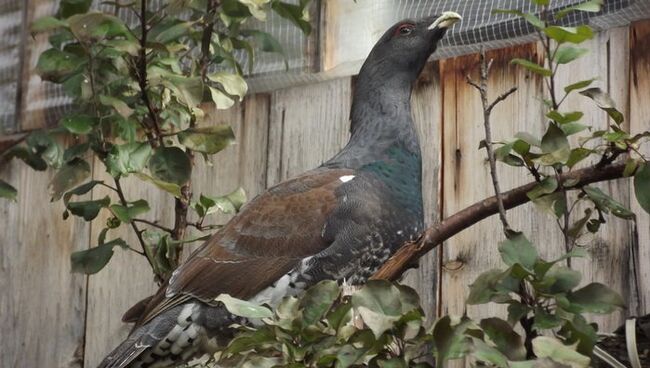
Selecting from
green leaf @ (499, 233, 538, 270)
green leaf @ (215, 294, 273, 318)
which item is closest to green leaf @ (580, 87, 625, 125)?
green leaf @ (499, 233, 538, 270)

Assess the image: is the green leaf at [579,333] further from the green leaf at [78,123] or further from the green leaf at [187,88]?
the green leaf at [78,123]

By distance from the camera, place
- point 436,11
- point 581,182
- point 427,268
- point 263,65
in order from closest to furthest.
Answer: point 581,182 → point 427,268 → point 436,11 → point 263,65

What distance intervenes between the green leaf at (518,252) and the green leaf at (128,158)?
1308mm

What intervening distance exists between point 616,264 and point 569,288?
0.91m

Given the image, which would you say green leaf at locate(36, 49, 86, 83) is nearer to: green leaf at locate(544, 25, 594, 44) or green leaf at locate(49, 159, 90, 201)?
green leaf at locate(49, 159, 90, 201)

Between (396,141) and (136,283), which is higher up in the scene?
(396,141)

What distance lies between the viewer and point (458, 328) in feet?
7.91

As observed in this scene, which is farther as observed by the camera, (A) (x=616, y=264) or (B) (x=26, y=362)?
(B) (x=26, y=362)

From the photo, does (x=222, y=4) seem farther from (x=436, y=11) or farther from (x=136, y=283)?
(x=136, y=283)

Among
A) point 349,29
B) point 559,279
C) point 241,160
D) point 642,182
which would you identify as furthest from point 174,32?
point 559,279

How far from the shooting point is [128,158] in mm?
3646

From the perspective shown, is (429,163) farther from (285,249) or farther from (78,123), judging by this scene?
(78,123)

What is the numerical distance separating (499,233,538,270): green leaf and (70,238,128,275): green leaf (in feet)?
4.98

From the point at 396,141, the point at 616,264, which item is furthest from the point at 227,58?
the point at 616,264
